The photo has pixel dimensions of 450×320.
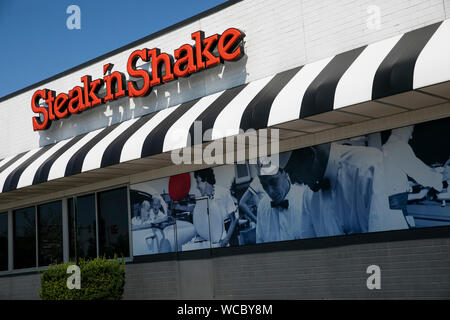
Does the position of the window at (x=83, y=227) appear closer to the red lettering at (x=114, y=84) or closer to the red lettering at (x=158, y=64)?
the red lettering at (x=114, y=84)

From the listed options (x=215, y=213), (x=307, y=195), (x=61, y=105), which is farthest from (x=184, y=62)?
(x=61, y=105)

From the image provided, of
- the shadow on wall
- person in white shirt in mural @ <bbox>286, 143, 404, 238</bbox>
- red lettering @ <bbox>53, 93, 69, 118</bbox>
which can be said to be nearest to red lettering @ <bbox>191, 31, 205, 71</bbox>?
→ the shadow on wall

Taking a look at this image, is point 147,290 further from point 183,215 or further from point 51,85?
point 51,85

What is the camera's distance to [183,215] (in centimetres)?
1312

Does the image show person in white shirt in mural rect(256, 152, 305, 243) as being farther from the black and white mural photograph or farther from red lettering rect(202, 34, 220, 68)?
red lettering rect(202, 34, 220, 68)

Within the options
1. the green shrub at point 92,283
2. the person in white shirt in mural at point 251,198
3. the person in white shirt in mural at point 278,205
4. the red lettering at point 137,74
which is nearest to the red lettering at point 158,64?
the red lettering at point 137,74

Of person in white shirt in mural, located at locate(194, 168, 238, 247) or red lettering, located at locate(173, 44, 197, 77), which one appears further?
red lettering, located at locate(173, 44, 197, 77)

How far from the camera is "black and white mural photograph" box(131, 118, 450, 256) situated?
9445 mm

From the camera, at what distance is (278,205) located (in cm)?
1136

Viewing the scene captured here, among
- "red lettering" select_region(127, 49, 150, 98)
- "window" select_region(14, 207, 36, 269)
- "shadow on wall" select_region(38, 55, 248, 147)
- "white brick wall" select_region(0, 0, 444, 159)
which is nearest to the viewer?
"white brick wall" select_region(0, 0, 444, 159)

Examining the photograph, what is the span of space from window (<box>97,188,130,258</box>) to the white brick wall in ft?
6.39

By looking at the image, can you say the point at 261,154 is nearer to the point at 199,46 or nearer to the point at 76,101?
the point at 199,46

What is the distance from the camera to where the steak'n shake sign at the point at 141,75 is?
12195 mm
